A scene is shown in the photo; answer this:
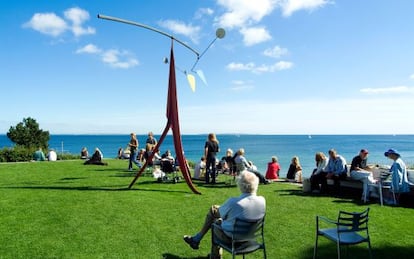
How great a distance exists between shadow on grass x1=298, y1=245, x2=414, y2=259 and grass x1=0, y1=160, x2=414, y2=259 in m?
0.01

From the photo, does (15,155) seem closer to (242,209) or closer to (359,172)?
(359,172)

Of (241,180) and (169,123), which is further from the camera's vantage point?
(169,123)

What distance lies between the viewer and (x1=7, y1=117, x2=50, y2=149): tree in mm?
31475

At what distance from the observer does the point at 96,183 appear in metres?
10.8

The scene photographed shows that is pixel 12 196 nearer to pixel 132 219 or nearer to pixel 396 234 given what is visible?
pixel 132 219

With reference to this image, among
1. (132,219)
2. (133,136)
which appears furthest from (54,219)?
(133,136)

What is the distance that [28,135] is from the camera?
31891 millimetres

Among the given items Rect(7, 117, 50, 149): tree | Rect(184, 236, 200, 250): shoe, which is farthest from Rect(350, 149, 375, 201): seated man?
Rect(7, 117, 50, 149): tree

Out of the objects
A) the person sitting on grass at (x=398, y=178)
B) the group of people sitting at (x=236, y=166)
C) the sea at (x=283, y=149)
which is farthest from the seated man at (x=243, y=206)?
the sea at (x=283, y=149)

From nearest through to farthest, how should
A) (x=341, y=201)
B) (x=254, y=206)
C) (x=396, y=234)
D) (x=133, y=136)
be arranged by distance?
(x=254, y=206) < (x=396, y=234) < (x=341, y=201) < (x=133, y=136)

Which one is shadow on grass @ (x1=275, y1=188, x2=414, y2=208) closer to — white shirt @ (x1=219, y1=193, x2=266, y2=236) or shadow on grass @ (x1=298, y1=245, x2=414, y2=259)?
shadow on grass @ (x1=298, y1=245, x2=414, y2=259)

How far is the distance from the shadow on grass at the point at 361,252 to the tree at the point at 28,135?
3139 centimetres

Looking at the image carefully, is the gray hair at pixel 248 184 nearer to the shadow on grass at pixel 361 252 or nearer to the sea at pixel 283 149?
the shadow on grass at pixel 361 252

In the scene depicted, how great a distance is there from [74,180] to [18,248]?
6.76 metres
